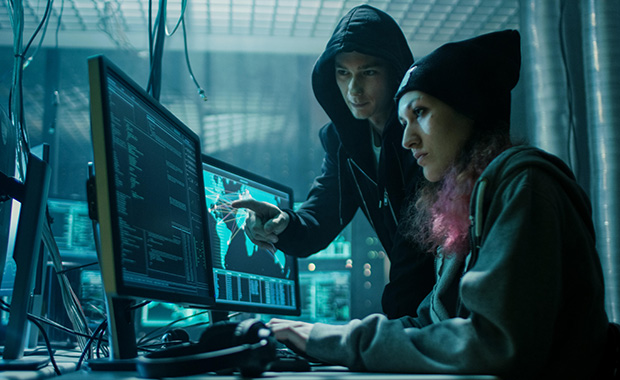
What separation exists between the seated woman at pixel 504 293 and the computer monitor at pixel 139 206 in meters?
0.21

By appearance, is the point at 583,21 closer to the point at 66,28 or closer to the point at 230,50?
the point at 230,50

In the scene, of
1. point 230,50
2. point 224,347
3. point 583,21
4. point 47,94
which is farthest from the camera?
point 230,50

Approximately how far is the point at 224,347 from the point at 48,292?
1.06m

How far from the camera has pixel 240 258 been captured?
4.46 ft

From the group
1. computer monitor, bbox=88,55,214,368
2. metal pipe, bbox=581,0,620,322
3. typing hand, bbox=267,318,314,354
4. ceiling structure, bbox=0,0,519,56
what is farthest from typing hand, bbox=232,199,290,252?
ceiling structure, bbox=0,0,519,56

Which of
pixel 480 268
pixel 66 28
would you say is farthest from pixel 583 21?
pixel 66 28

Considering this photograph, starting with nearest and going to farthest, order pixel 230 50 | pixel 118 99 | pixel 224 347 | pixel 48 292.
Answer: pixel 224 347
pixel 118 99
pixel 48 292
pixel 230 50

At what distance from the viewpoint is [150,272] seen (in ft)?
2.64

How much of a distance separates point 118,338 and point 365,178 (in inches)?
39.9

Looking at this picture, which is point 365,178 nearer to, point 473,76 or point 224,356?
point 473,76

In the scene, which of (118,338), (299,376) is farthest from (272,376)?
(118,338)

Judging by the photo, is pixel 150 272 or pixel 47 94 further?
pixel 47 94

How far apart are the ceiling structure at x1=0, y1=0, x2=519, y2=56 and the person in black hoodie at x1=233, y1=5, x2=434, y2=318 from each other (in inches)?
49.4

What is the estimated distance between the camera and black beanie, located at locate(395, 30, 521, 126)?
1.05m
